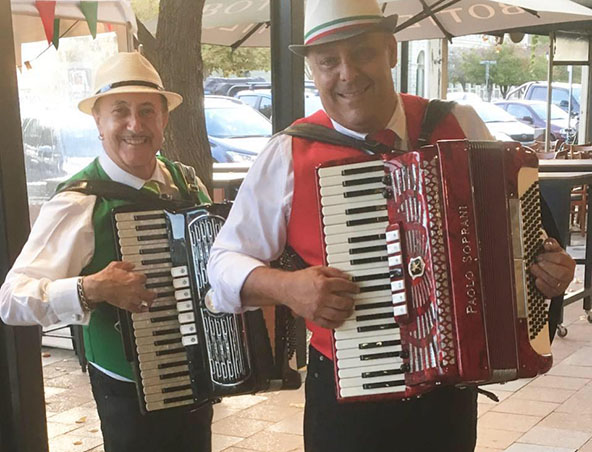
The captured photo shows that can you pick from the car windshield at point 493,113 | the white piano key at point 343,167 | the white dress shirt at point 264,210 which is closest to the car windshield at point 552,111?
the car windshield at point 493,113

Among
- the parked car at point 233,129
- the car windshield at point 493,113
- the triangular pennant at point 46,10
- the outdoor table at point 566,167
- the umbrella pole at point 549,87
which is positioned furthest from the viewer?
the car windshield at point 493,113

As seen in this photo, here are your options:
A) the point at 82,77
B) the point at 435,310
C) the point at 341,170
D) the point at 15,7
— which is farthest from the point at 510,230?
the point at 82,77

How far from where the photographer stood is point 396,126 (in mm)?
2145

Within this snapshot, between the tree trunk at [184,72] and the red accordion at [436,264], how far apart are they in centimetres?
244

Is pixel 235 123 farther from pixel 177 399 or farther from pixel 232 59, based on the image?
pixel 177 399

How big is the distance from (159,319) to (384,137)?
0.88m

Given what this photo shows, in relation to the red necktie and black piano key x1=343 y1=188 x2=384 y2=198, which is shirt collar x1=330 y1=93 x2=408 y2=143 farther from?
black piano key x1=343 y1=188 x2=384 y2=198

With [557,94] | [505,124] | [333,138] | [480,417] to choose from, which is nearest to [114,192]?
[333,138]

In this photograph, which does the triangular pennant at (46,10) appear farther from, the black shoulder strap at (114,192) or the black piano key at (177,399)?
the black piano key at (177,399)

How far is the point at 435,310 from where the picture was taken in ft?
6.26

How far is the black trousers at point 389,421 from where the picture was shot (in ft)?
6.85

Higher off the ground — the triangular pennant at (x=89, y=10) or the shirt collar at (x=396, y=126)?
the triangular pennant at (x=89, y=10)

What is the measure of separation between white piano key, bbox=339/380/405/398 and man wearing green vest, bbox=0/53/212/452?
714 mm

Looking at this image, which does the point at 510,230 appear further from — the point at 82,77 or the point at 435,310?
the point at 82,77
